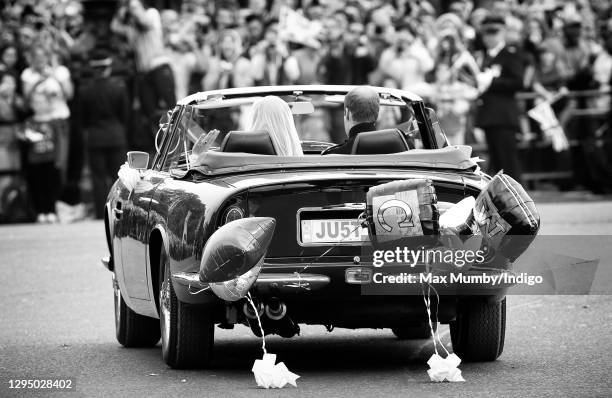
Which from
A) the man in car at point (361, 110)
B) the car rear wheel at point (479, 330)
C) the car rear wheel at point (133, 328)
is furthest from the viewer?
the car rear wheel at point (133, 328)

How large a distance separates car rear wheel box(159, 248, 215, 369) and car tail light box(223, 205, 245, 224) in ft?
1.80

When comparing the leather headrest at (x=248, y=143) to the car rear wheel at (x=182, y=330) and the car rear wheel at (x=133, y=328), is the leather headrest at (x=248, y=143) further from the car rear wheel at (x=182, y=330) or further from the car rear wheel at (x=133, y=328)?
the car rear wheel at (x=133, y=328)

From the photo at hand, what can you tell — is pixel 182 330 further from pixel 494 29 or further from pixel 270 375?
pixel 494 29

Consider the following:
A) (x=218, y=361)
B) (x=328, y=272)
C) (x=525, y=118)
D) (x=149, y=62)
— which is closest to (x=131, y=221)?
(x=218, y=361)

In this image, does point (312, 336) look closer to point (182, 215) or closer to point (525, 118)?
point (182, 215)

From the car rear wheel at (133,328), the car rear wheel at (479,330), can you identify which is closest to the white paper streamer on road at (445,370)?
the car rear wheel at (479,330)

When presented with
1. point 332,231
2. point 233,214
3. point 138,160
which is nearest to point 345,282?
point 332,231

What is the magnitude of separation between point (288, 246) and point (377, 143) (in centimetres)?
101

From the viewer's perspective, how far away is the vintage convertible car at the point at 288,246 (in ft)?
24.8

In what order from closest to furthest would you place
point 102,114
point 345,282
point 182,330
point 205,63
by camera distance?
1. point 345,282
2. point 182,330
3. point 102,114
4. point 205,63

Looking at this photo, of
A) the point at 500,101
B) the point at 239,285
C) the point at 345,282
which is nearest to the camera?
the point at 239,285

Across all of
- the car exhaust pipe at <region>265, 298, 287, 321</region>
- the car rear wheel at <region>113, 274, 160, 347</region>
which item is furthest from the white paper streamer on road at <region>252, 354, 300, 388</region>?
the car rear wheel at <region>113, 274, 160, 347</region>

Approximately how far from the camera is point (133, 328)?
9.81 meters

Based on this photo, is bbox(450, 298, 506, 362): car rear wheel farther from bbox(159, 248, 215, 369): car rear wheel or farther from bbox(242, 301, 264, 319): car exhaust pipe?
bbox(159, 248, 215, 369): car rear wheel
